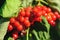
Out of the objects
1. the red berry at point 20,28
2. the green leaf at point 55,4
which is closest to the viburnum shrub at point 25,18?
the red berry at point 20,28

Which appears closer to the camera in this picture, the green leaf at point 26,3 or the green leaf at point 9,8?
the green leaf at point 9,8

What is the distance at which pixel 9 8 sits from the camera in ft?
5.89

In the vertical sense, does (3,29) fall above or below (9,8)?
below

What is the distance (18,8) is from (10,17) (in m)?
0.08

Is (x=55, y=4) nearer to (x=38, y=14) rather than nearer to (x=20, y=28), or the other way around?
(x=38, y=14)

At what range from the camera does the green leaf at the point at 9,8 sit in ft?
5.86

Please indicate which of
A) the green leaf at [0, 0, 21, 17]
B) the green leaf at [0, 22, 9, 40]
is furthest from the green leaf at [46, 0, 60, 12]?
the green leaf at [0, 22, 9, 40]

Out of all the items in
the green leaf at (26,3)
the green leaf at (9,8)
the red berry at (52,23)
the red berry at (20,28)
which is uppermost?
the green leaf at (9,8)

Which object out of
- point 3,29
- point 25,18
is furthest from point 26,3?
point 3,29

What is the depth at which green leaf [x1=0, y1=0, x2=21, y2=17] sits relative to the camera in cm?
179

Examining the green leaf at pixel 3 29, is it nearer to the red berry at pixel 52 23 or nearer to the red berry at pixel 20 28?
the red berry at pixel 20 28

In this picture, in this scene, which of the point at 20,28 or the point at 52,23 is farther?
the point at 52,23

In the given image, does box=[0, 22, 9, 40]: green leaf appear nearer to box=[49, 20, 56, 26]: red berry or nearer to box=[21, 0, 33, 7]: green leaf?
box=[21, 0, 33, 7]: green leaf

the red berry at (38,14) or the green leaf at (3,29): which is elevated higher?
the red berry at (38,14)
